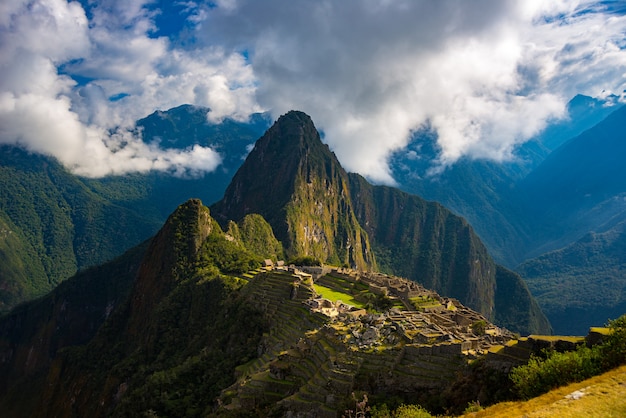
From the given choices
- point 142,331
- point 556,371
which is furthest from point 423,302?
point 142,331

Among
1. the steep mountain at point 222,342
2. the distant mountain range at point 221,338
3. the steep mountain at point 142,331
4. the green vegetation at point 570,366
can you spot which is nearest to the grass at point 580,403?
the green vegetation at point 570,366

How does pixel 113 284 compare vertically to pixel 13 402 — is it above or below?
above

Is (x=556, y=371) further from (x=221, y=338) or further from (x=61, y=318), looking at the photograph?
(x=61, y=318)

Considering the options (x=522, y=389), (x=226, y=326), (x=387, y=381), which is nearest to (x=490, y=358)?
(x=522, y=389)

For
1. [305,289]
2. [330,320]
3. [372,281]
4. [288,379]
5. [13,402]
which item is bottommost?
[13,402]

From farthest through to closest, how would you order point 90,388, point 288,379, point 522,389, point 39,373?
point 39,373
point 90,388
point 288,379
point 522,389

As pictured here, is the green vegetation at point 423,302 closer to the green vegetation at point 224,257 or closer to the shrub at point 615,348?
the green vegetation at point 224,257

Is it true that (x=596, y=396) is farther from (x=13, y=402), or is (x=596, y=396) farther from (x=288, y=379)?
(x=13, y=402)

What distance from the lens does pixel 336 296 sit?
8456 centimetres

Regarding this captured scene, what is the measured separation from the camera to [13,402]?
13300 centimetres

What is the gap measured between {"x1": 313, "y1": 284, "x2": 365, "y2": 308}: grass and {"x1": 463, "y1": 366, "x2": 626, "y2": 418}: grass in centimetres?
5256

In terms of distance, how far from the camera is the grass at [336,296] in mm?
79562

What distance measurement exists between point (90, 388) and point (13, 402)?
50.8 m

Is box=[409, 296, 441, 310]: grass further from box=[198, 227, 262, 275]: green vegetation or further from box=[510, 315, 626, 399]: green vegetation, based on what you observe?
box=[510, 315, 626, 399]: green vegetation
